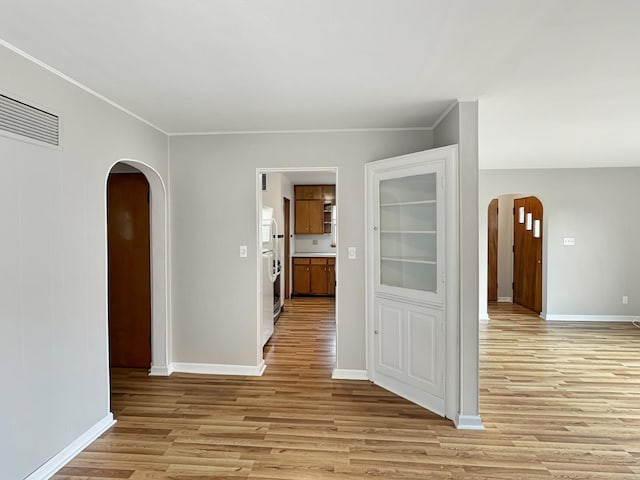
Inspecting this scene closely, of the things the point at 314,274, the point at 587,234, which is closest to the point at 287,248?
the point at 314,274

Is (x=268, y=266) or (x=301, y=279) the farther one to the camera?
(x=301, y=279)

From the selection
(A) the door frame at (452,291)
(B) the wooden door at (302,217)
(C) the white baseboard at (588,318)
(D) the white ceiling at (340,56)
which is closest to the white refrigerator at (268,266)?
(D) the white ceiling at (340,56)

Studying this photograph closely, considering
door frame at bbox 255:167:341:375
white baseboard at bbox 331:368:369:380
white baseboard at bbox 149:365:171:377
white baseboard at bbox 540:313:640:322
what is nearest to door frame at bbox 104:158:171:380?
white baseboard at bbox 149:365:171:377

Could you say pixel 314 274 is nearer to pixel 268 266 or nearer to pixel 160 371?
pixel 268 266

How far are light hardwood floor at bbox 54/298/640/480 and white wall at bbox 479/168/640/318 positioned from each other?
6.42 ft

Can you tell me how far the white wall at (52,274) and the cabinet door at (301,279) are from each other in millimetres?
5396

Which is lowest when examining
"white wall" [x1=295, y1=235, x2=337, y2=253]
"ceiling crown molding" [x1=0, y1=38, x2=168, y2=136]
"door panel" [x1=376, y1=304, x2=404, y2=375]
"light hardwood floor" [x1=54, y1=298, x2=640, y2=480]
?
"light hardwood floor" [x1=54, y1=298, x2=640, y2=480]

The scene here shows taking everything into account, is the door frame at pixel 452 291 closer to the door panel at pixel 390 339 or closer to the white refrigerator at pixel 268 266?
the door panel at pixel 390 339

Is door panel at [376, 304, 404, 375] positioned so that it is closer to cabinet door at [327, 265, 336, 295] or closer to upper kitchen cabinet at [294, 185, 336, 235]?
cabinet door at [327, 265, 336, 295]

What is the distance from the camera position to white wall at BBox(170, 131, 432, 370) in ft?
12.1

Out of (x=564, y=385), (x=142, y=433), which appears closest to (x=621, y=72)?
(x=564, y=385)

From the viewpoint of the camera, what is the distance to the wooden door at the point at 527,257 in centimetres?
665

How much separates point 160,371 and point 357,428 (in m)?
2.19

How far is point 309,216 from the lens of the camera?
330 inches
